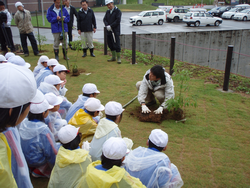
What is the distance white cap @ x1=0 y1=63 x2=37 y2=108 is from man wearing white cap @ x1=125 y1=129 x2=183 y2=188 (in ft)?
4.28

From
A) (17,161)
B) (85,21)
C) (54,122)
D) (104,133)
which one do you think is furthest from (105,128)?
(85,21)

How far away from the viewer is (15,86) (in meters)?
1.18

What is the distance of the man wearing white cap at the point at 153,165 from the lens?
2.15 meters

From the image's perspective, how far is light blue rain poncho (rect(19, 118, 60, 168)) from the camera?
101 inches

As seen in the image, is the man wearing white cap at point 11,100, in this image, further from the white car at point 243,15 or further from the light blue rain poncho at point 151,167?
the white car at point 243,15

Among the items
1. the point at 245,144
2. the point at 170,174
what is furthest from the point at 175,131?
the point at 170,174

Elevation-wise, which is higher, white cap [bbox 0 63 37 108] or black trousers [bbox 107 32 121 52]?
white cap [bbox 0 63 37 108]

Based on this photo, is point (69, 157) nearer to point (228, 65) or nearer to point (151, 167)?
point (151, 167)

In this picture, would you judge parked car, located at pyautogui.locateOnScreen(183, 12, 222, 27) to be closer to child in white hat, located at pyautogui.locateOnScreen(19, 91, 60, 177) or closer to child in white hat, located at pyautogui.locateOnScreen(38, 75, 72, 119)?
child in white hat, located at pyautogui.locateOnScreen(38, 75, 72, 119)

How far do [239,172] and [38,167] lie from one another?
2.43m

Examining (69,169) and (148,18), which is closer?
(69,169)

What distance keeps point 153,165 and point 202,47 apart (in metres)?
10.3

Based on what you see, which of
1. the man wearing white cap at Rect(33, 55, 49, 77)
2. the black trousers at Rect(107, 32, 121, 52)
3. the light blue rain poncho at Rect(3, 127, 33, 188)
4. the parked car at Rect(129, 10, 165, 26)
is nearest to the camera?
the light blue rain poncho at Rect(3, 127, 33, 188)

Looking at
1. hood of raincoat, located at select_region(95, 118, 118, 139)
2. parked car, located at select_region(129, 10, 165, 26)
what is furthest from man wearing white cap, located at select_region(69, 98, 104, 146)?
parked car, located at select_region(129, 10, 165, 26)
